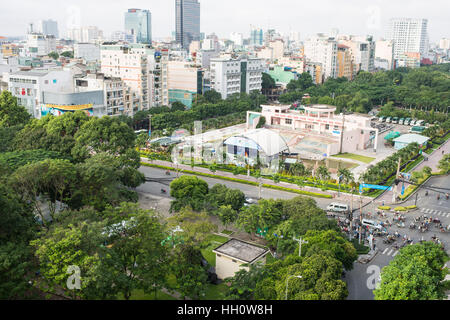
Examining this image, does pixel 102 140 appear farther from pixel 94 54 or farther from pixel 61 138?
pixel 94 54

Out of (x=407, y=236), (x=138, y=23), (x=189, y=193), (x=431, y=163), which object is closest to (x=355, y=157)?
(x=431, y=163)

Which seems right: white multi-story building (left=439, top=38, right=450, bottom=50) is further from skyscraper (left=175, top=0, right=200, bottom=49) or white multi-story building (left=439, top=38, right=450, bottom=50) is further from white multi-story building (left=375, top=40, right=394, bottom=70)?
skyscraper (left=175, top=0, right=200, bottom=49)

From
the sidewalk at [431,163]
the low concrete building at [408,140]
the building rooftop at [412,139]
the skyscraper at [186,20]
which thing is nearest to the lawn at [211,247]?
the sidewalk at [431,163]

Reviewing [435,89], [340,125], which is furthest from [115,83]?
[435,89]

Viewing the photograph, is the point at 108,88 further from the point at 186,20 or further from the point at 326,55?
the point at 186,20

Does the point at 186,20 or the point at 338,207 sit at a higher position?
the point at 186,20

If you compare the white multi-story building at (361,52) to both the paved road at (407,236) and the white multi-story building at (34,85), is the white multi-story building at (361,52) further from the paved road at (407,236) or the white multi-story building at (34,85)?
the white multi-story building at (34,85)
